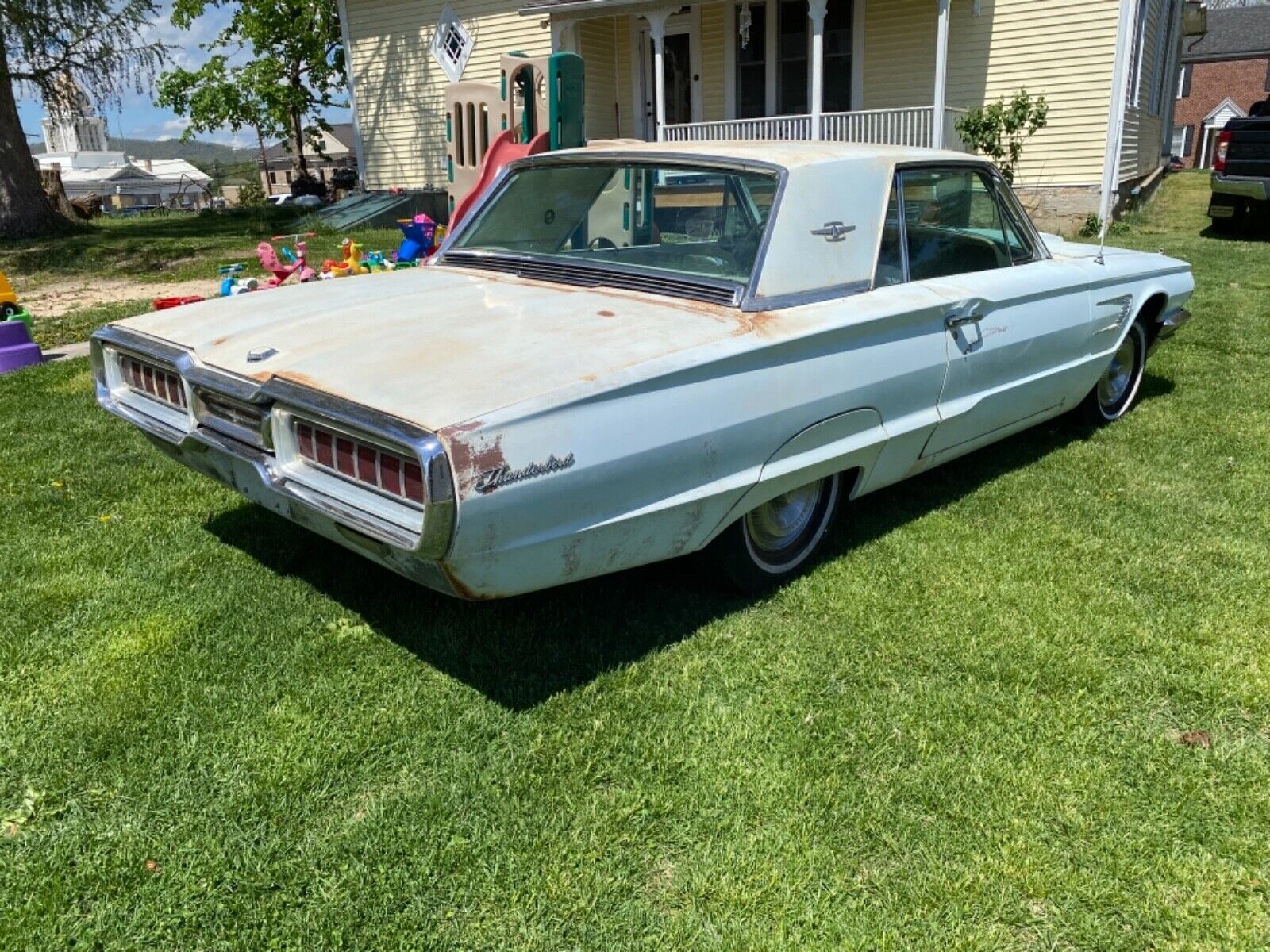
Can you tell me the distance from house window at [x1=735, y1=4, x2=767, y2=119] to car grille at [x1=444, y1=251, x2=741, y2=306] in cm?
1290

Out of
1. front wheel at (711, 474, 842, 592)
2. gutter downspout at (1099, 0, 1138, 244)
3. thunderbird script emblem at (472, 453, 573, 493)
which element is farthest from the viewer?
gutter downspout at (1099, 0, 1138, 244)

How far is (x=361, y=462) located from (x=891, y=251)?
2103 mm

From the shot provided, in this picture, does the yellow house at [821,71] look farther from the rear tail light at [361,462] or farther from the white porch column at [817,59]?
the rear tail light at [361,462]

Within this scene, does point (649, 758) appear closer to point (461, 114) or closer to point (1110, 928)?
point (1110, 928)

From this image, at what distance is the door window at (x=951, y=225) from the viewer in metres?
3.73

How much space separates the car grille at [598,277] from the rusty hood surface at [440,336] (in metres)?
0.05

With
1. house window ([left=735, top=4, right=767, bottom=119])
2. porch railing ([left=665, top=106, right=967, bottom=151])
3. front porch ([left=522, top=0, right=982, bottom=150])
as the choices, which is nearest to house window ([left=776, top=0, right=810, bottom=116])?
front porch ([left=522, top=0, right=982, bottom=150])

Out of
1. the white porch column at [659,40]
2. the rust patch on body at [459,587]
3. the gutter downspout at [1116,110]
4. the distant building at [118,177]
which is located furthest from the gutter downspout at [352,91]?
the distant building at [118,177]

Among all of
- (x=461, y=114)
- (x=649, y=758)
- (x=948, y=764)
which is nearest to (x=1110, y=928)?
(x=948, y=764)

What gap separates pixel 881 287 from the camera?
3.47 m

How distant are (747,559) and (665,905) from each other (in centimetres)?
135

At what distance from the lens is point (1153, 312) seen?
17.1ft

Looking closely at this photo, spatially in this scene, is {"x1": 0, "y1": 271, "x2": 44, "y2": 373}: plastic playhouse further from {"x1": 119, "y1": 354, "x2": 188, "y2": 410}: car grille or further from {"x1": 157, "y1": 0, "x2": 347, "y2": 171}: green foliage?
{"x1": 157, "y1": 0, "x2": 347, "y2": 171}: green foliage

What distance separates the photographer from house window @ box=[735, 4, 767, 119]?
15.7 m
